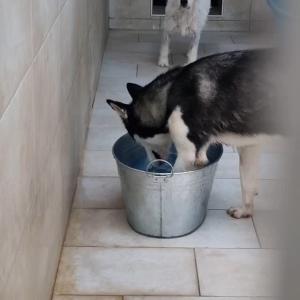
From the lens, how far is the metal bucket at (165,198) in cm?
216

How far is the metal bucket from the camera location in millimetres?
2160

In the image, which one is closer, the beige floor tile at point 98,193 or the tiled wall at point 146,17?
the beige floor tile at point 98,193

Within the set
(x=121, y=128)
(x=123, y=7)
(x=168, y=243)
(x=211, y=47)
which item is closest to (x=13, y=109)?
(x=168, y=243)

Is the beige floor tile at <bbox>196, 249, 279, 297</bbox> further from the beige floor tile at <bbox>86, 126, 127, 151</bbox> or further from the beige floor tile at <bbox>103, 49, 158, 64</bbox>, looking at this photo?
the beige floor tile at <bbox>103, 49, 158, 64</bbox>

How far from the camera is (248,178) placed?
2.38 meters

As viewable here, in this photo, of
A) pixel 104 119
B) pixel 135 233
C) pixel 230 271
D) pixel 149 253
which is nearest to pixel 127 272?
pixel 149 253

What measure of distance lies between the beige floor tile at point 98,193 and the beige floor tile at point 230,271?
53cm

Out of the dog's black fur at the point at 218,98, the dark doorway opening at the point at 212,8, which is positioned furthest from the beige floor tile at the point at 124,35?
the dog's black fur at the point at 218,98

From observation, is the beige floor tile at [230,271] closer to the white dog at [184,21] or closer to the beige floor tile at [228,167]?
the beige floor tile at [228,167]

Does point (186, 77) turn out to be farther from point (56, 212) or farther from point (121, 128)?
point (121, 128)

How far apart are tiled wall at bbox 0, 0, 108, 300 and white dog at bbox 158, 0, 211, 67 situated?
1.81m

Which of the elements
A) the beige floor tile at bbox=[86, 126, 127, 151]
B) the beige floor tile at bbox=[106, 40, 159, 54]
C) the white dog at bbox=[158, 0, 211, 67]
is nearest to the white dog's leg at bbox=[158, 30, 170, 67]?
the white dog at bbox=[158, 0, 211, 67]

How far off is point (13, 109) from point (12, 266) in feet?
1.15

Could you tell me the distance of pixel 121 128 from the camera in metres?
3.36
